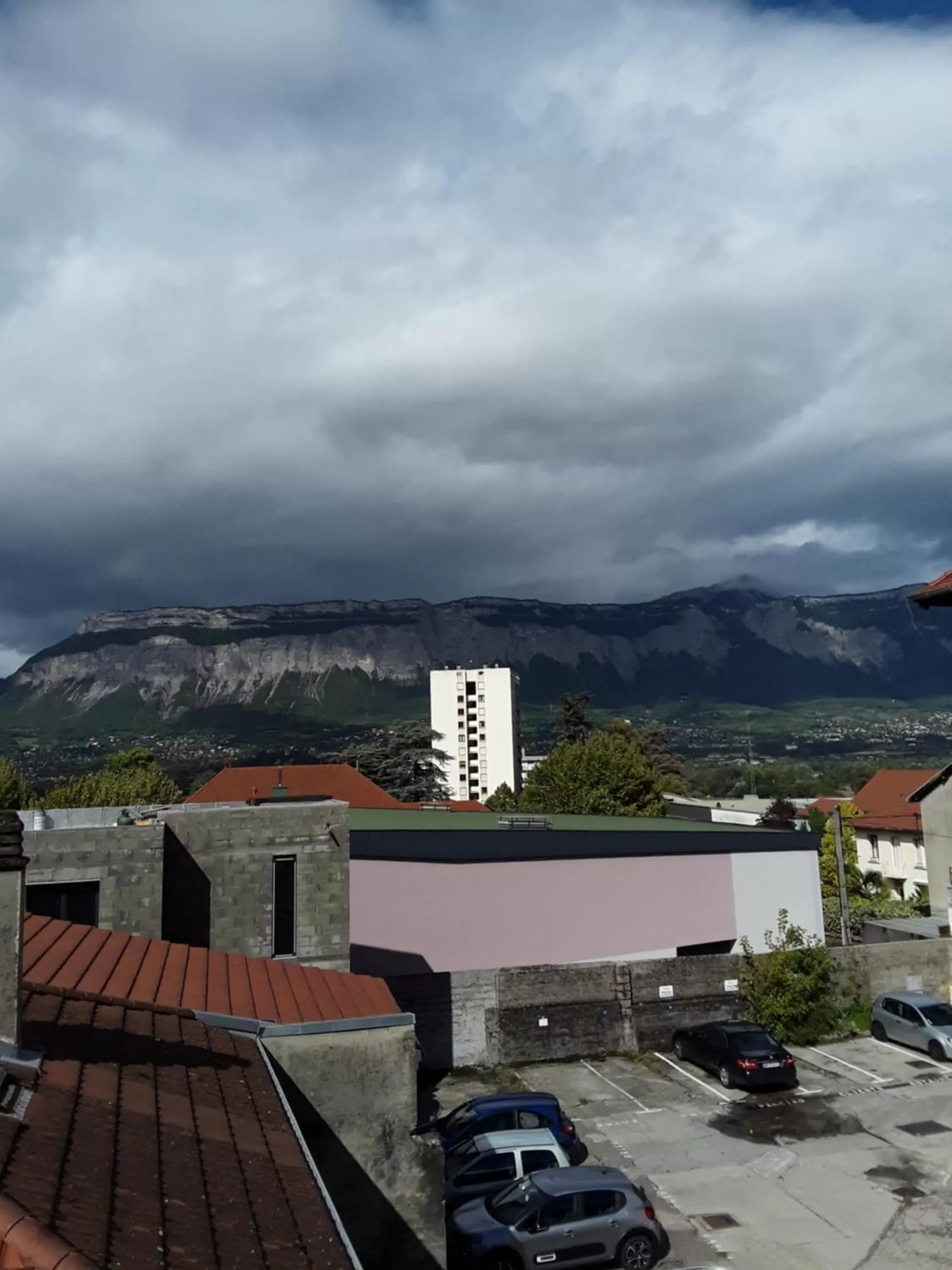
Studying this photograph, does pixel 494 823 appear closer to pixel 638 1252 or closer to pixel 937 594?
pixel 937 594

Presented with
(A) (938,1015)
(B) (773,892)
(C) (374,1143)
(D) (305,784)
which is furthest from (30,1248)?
(D) (305,784)

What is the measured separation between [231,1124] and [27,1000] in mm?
3065

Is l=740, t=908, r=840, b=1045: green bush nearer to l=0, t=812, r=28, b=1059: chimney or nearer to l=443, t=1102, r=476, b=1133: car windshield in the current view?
l=443, t=1102, r=476, b=1133: car windshield

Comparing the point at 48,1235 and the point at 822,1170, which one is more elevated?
the point at 48,1235

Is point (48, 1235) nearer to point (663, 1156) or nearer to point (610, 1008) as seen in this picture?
point (663, 1156)

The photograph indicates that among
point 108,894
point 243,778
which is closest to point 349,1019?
point 108,894

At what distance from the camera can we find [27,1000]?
9.63 metres

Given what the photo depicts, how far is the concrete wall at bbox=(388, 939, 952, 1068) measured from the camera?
24844 mm

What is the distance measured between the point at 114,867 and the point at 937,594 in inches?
872

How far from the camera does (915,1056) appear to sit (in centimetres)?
2441

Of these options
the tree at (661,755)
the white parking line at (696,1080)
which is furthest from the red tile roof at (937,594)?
the tree at (661,755)

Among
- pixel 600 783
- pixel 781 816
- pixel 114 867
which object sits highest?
pixel 600 783

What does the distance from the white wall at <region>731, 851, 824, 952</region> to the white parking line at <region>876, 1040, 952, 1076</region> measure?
6511 mm

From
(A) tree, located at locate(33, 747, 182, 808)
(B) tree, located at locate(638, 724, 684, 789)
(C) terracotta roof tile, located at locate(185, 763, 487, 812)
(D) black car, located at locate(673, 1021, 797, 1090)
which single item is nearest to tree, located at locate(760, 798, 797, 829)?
(B) tree, located at locate(638, 724, 684, 789)
